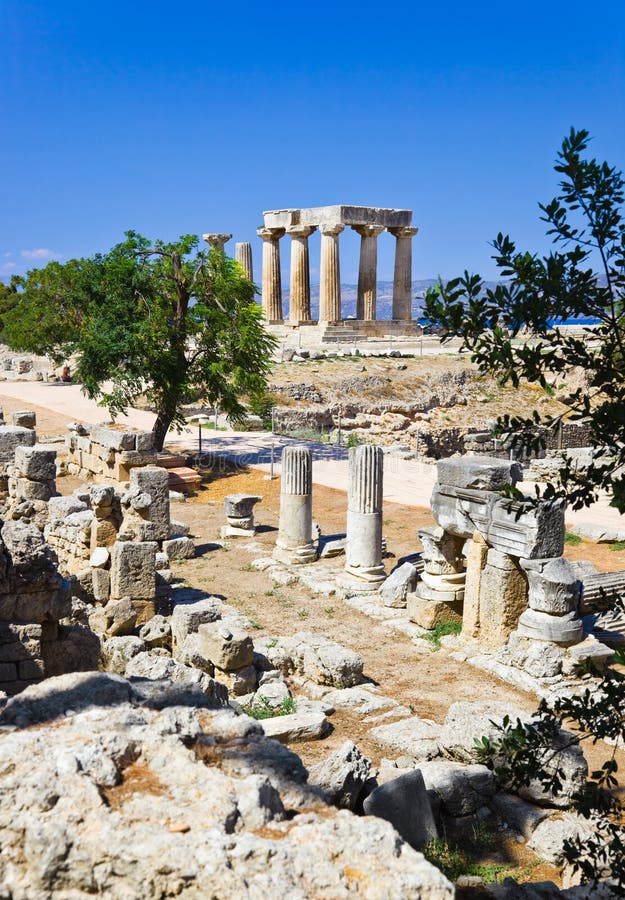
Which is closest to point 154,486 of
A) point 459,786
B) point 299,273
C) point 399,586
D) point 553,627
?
point 399,586

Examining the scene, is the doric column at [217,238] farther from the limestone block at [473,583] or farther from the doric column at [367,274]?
the limestone block at [473,583]

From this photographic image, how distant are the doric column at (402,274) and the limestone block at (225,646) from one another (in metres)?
37.4

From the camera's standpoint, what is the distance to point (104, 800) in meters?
3.66

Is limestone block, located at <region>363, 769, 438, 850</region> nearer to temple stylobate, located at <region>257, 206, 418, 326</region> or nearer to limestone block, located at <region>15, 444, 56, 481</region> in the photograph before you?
limestone block, located at <region>15, 444, 56, 481</region>

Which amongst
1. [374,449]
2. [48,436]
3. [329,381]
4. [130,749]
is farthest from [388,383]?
[130,749]

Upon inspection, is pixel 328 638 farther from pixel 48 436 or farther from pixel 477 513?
pixel 48 436

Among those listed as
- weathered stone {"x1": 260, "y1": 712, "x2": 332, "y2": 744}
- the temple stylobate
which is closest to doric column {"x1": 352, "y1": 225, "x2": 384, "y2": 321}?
the temple stylobate

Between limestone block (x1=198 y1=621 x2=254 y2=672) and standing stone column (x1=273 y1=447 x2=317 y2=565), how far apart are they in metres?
5.81

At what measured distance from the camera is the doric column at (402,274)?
44.7 m

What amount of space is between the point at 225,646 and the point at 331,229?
3512cm

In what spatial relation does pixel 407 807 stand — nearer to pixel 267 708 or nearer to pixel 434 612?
pixel 267 708

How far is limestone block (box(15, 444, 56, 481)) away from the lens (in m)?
14.6

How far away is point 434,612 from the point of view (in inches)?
445

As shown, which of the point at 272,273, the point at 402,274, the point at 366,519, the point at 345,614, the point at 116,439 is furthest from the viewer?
the point at 402,274
